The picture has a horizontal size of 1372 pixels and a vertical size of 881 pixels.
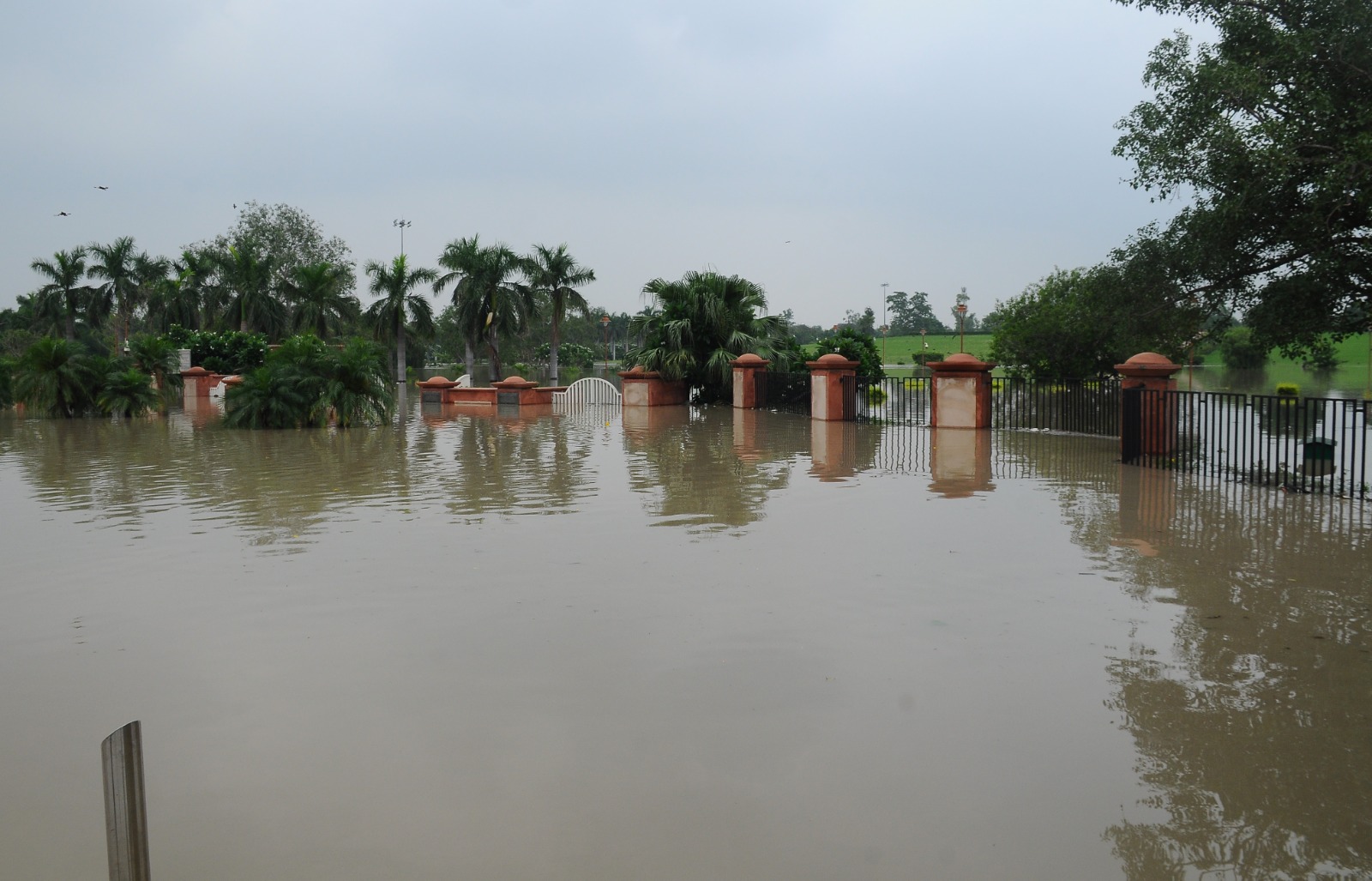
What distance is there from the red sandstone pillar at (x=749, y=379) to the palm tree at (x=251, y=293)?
3698 cm

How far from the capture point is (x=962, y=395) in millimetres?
20969

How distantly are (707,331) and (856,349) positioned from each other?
7.12 m

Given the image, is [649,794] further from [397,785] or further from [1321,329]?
[1321,329]

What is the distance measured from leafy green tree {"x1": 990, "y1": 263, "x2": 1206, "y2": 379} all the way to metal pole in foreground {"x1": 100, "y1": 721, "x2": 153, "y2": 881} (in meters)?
19.5

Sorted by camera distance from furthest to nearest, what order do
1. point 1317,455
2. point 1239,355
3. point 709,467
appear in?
point 1239,355, point 709,467, point 1317,455

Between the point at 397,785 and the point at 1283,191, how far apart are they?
52.7 ft

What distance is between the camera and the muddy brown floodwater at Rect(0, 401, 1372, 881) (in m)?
3.59

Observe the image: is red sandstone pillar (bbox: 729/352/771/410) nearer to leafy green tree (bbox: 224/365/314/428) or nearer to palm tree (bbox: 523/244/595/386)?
leafy green tree (bbox: 224/365/314/428)

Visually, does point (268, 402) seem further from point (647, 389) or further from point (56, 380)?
point (647, 389)

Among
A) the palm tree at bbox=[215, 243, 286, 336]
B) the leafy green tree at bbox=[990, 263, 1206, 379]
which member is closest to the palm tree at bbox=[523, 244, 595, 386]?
the palm tree at bbox=[215, 243, 286, 336]

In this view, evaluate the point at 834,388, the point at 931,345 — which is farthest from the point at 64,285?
the point at 931,345

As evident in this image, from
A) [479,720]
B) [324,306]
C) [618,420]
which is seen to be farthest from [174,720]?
[324,306]

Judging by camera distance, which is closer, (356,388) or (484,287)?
(356,388)

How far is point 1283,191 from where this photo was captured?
15.5m
